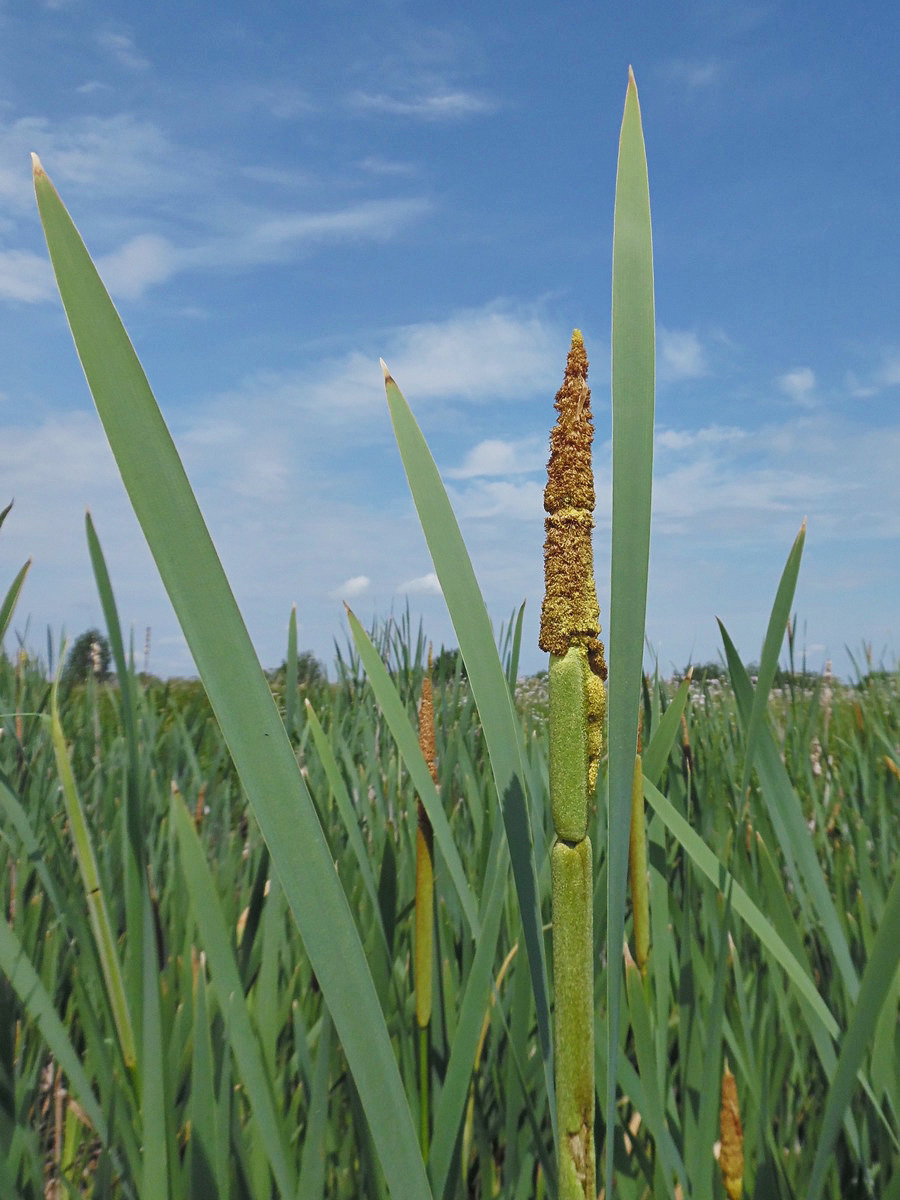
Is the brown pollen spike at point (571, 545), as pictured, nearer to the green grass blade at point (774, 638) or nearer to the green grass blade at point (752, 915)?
Answer: the green grass blade at point (774, 638)

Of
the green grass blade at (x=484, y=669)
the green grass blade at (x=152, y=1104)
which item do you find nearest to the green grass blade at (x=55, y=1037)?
the green grass blade at (x=152, y=1104)

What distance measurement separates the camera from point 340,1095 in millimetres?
998

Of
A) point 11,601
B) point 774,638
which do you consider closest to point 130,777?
point 11,601

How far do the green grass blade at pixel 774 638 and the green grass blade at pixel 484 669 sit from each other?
0.19 m

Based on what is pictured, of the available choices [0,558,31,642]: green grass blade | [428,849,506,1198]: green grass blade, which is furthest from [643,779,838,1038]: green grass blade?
[0,558,31,642]: green grass blade

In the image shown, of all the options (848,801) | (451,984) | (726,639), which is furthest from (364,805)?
(726,639)

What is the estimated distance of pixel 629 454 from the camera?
408 mm

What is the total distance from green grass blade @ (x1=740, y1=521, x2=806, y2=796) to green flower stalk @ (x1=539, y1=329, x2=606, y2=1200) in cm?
20

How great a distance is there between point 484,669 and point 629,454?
131mm

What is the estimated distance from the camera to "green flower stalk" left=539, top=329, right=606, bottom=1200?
1.37 feet

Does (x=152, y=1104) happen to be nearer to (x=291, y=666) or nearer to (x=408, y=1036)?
(x=408, y=1036)

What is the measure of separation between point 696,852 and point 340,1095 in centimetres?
52

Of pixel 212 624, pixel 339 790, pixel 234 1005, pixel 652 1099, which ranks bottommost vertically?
pixel 652 1099

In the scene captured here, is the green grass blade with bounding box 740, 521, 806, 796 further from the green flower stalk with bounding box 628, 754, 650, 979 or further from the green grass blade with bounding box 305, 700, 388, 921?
the green grass blade with bounding box 305, 700, 388, 921
